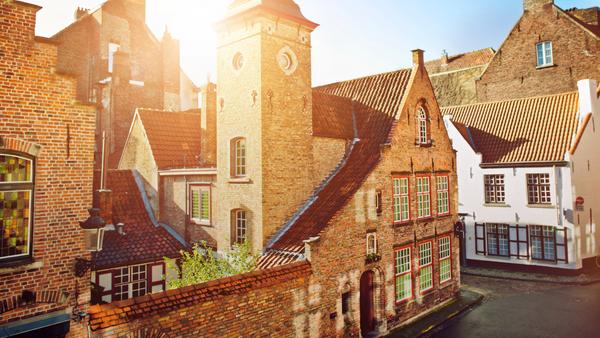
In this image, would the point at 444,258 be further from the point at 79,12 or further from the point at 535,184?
the point at 79,12

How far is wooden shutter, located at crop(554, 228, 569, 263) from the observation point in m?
20.9

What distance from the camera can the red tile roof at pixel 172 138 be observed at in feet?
62.1

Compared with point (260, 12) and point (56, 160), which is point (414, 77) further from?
point (56, 160)

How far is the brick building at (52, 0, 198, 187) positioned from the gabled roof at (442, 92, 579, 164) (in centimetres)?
2086

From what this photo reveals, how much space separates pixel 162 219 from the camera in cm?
1844

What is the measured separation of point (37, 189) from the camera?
27.0 feet

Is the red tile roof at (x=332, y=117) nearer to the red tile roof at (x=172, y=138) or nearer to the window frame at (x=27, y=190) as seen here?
the red tile roof at (x=172, y=138)

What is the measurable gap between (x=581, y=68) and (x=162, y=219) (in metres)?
28.2

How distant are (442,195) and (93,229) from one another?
14774 millimetres

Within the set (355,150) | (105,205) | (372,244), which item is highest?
(355,150)

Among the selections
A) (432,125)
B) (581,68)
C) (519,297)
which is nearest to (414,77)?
(432,125)

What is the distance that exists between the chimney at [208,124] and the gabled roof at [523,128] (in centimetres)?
1570

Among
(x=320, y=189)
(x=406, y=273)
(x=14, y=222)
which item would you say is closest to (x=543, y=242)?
(x=406, y=273)

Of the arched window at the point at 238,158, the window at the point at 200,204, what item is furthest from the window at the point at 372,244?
the window at the point at 200,204
